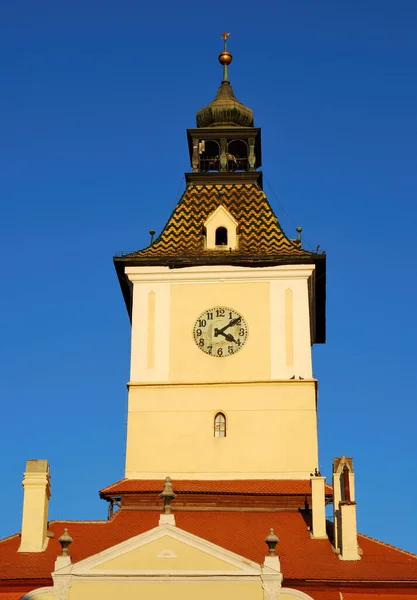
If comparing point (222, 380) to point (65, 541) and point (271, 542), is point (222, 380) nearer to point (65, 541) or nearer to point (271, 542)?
point (271, 542)

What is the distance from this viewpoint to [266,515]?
1459 inches

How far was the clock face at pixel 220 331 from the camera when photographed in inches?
1615

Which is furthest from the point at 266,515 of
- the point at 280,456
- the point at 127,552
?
the point at 127,552

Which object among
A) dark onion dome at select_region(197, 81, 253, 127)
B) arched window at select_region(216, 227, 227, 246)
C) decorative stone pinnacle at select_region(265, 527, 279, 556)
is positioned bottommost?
decorative stone pinnacle at select_region(265, 527, 279, 556)

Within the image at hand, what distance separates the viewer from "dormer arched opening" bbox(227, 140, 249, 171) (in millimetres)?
47125

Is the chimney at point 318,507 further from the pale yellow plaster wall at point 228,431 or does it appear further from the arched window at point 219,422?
the arched window at point 219,422

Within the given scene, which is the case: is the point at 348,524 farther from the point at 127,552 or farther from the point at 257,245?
the point at 257,245

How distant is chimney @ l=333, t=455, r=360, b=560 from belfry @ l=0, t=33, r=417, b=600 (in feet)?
0.13

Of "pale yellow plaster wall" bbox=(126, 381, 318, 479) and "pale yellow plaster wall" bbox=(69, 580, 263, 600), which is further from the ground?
"pale yellow plaster wall" bbox=(126, 381, 318, 479)

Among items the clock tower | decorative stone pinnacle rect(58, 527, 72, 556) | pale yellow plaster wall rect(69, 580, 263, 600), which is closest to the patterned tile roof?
the clock tower

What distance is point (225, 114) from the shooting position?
4794cm

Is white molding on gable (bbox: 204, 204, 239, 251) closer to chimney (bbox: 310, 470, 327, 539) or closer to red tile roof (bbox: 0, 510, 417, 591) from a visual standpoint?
red tile roof (bbox: 0, 510, 417, 591)

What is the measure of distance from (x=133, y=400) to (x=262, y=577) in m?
9.42

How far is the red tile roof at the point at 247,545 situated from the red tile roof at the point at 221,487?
618 mm
